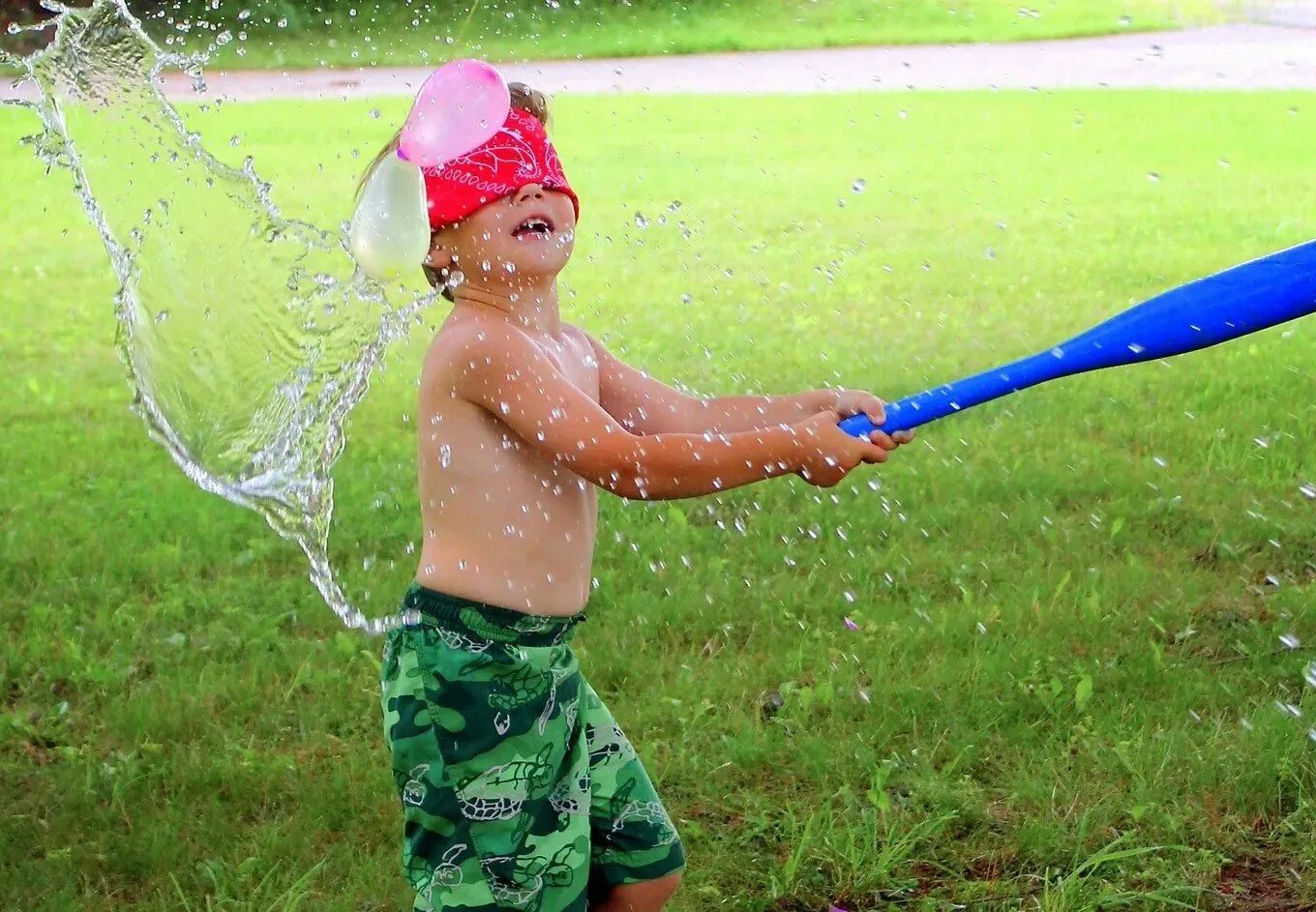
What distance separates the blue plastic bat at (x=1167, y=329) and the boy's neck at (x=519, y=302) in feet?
1.44

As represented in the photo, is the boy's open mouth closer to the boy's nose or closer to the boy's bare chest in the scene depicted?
the boy's nose

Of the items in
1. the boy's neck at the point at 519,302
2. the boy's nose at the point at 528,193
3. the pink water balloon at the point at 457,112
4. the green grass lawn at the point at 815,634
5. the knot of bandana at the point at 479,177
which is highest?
the pink water balloon at the point at 457,112

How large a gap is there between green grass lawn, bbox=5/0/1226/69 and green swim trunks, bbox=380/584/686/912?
33.1ft

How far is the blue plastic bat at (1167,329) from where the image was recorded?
1.99 meters

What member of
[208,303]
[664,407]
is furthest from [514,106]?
[208,303]

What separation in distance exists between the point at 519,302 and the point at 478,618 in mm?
426

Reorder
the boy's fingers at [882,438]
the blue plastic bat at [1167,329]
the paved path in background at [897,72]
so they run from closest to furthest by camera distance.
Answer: the blue plastic bat at [1167,329] < the boy's fingers at [882,438] < the paved path in background at [897,72]

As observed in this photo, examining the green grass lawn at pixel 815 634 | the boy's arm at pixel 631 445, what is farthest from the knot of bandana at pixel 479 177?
the green grass lawn at pixel 815 634

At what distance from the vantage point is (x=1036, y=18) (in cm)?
1319

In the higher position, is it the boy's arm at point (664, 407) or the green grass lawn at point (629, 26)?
the boy's arm at point (664, 407)

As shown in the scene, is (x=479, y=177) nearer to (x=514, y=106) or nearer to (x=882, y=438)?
(x=514, y=106)

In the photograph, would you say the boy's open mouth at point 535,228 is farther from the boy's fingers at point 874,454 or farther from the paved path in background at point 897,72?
the paved path in background at point 897,72

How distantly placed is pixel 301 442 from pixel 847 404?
0.96 meters

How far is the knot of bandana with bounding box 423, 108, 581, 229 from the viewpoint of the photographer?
212cm
